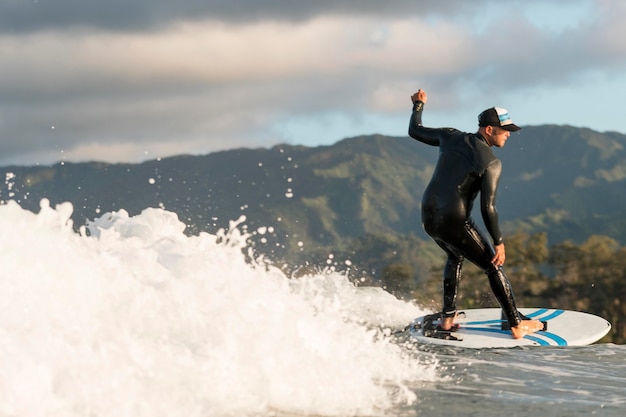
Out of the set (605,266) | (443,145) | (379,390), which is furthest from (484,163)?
(605,266)

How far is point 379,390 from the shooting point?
676cm

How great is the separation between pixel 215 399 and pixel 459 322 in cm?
575

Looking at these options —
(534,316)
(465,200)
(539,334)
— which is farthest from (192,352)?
(534,316)

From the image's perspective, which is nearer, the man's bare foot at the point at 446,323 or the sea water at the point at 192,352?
the sea water at the point at 192,352

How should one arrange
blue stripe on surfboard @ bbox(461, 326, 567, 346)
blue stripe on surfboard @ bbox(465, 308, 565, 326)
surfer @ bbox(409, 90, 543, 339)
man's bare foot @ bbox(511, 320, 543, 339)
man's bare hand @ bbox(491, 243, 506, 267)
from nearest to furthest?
surfer @ bbox(409, 90, 543, 339) < man's bare hand @ bbox(491, 243, 506, 267) < blue stripe on surfboard @ bbox(461, 326, 567, 346) < man's bare foot @ bbox(511, 320, 543, 339) < blue stripe on surfboard @ bbox(465, 308, 565, 326)

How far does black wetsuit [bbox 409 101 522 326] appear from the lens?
29.6 ft

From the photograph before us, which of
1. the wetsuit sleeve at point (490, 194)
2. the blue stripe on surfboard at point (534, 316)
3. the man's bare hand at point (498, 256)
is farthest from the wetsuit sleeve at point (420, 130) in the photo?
the blue stripe on surfboard at point (534, 316)

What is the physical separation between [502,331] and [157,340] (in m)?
5.42

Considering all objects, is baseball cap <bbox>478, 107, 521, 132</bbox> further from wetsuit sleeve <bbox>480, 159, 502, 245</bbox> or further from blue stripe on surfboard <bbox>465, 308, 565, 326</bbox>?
blue stripe on surfboard <bbox>465, 308, 565, 326</bbox>

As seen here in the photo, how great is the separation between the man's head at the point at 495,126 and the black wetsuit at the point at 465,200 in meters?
0.09

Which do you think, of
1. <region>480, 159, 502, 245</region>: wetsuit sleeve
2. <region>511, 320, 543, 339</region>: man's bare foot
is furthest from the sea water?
<region>480, 159, 502, 245</region>: wetsuit sleeve

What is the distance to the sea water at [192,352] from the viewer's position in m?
5.46

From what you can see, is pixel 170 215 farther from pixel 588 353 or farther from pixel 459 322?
pixel 588 353

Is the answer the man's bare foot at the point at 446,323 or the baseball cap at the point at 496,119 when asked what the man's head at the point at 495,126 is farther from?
the man's bare foot at the point at 446,323
